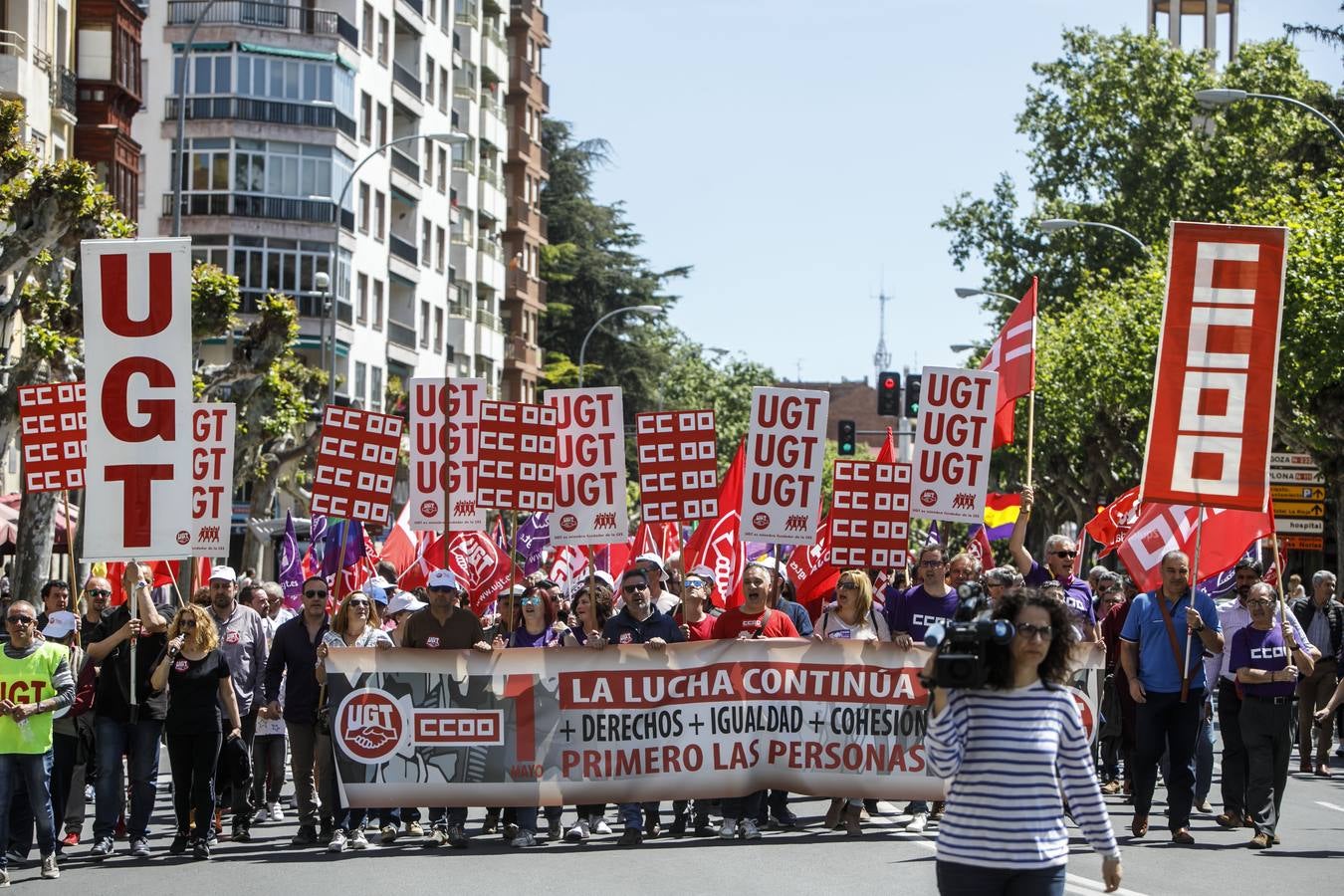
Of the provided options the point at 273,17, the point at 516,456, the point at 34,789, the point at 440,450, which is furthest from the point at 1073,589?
the point at 273,17

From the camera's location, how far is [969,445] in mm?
20969

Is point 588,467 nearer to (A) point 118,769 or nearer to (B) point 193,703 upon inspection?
(B) point 193,703

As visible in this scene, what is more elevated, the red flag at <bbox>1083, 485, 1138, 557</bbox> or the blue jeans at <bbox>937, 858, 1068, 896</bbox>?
the blue jeans at <bbox>937, 858, 1068, 896</bbox>

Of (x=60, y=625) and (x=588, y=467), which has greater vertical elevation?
(x=588, y=467)

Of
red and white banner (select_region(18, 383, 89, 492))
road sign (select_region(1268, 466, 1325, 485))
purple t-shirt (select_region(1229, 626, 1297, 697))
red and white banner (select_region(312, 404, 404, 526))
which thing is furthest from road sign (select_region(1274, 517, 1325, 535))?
red and white banner (select_region(18, 383, 89, 492))

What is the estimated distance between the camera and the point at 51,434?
20469 mm

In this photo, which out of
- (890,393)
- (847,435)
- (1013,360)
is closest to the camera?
(1013,360)

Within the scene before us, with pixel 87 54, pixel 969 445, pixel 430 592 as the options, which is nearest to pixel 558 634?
pixel 430 592

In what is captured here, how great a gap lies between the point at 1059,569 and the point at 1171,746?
173cm

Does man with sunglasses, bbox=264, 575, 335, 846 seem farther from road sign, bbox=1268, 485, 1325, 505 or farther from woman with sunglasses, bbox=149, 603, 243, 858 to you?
road sign, bbox=1268, 485, 1325, 505

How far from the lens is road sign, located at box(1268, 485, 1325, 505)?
40062mm

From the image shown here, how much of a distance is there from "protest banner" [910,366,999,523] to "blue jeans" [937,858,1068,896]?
13.4 metres

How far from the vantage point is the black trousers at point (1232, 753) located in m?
15.9

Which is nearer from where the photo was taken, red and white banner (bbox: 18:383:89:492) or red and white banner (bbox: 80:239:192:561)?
red and white banner (bbox: 80:239:192:561)
